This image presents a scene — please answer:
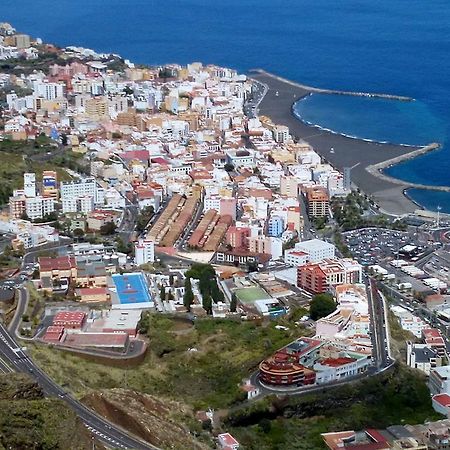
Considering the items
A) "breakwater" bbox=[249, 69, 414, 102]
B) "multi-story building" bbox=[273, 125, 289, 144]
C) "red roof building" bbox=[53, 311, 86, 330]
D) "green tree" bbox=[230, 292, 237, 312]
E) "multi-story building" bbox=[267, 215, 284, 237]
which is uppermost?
"breakwater" bbox=[249, 69, 414, 102]

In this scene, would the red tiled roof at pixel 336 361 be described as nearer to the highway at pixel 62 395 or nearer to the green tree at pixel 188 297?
the green tree at pixel 188 297

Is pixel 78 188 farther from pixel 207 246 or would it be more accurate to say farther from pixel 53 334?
pixel 53 334

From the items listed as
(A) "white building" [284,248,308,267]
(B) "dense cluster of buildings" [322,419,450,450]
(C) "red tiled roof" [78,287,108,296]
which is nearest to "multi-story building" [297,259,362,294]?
(A) "white building" [284,248,308,267]

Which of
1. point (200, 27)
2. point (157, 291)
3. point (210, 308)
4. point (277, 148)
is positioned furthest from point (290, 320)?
point (200, 27)

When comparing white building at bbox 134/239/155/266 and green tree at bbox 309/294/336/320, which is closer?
green tree at bbox 309/294/336/320

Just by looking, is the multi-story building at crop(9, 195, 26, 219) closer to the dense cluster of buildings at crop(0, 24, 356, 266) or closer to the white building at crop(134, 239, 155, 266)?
the dense cluster of buildings at crop(0, 24, 356, 266)

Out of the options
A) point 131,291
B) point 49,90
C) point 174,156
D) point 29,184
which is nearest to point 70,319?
point 131,291

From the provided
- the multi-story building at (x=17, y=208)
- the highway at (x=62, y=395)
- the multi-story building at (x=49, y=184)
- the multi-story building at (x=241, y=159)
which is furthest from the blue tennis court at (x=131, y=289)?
the multi-story building at (x=241, y=159)
